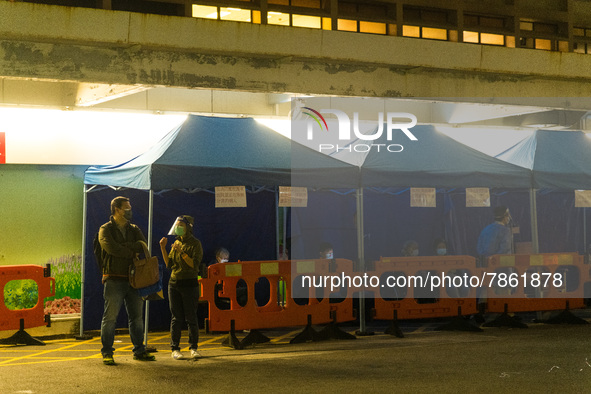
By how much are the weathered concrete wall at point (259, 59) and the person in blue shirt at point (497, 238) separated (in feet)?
6.92

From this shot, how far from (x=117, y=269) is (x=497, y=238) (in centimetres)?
692

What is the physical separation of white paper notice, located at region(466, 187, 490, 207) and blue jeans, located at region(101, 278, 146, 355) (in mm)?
6420

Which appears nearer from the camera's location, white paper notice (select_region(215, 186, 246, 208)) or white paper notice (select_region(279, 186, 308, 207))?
white paper notice (select_region(215, 186, 246, 208))

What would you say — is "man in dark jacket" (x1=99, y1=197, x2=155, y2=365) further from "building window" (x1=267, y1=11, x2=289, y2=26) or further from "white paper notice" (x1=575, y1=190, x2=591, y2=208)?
"white paper notice" (x1=575, y1=190, x2=591, y2=208)

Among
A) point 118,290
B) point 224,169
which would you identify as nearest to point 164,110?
point 224,169

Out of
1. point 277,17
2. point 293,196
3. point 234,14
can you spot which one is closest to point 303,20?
point 277,17

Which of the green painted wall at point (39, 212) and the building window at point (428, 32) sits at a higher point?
the building window at point (428, 32)

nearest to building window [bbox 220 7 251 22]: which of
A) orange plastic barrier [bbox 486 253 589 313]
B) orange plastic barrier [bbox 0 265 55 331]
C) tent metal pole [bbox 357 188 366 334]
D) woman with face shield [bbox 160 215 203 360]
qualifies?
tent metal pole [bbox 357 188 366 334]

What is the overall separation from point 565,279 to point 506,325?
1.53 m

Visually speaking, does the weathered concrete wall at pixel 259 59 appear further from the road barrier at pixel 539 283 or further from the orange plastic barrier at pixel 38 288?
the orange plastic barrier at pixel 38 288

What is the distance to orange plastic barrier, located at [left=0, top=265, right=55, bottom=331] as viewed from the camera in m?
11.7

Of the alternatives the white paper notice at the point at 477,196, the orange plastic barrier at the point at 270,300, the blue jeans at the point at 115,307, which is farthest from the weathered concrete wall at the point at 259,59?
the blue jeans at the point at 115,307

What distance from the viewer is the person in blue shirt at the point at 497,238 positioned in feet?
45.6

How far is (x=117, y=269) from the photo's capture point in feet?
32.0
